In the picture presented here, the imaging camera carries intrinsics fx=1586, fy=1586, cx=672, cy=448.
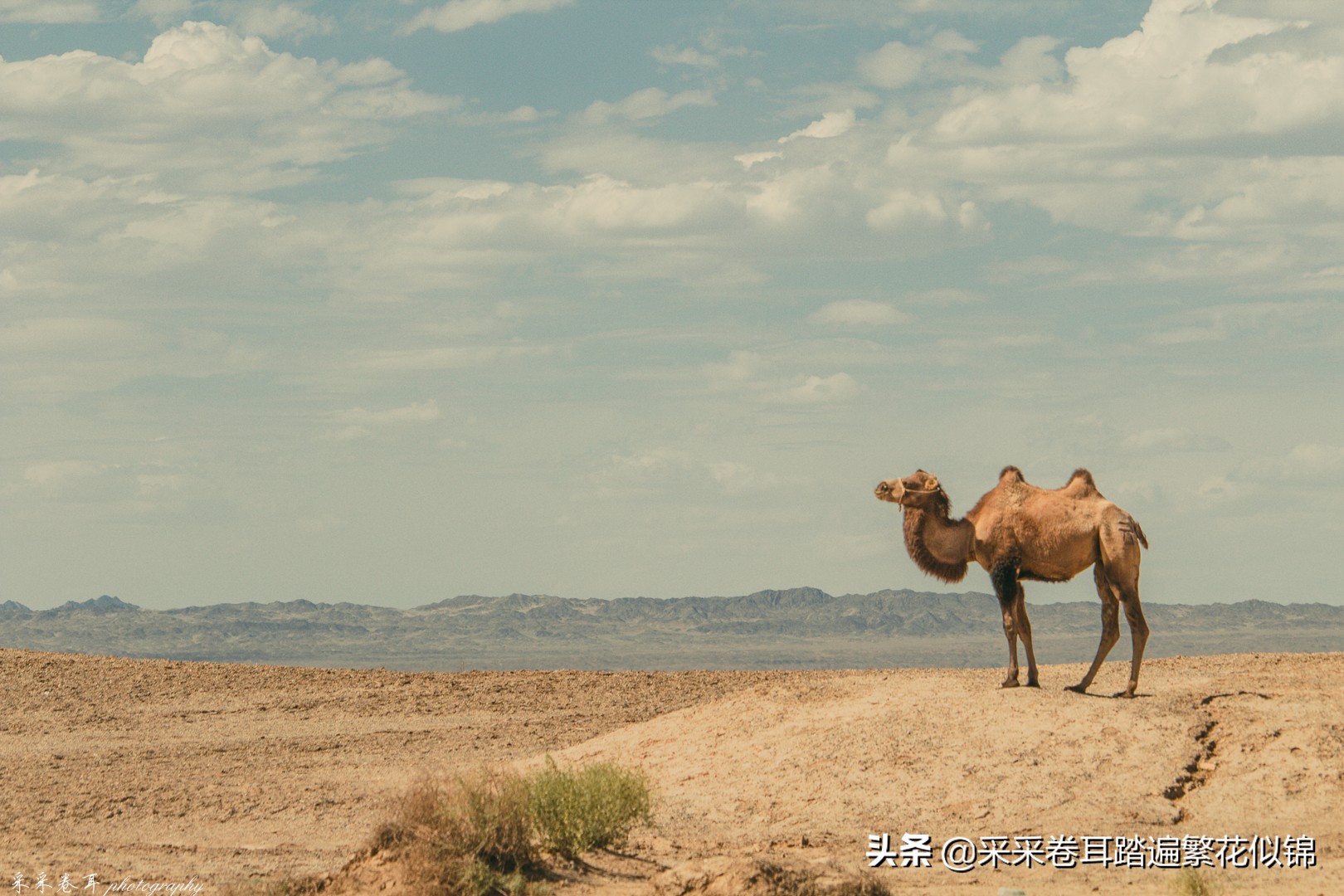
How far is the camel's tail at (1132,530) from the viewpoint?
16989 mm

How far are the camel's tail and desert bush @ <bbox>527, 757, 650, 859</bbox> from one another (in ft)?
21.6

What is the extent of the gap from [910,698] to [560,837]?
5.73 meters

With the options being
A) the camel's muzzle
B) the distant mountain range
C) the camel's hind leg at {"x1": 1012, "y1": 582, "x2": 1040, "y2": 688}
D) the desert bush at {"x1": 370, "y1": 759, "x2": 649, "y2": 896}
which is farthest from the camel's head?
the distant mountain range

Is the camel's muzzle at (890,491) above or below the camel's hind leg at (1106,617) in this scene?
above

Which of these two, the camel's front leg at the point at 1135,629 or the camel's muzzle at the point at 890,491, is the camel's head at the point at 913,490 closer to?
the camel's muzzle at the point at 890,491

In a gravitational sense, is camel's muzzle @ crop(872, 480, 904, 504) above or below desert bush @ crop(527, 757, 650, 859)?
above

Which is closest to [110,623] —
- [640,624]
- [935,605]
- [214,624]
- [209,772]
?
[214,624]

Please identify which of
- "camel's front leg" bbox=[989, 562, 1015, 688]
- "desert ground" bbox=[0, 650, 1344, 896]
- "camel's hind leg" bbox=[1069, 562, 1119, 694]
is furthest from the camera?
"camel's front leg" bbox=[989, 562, 1015, 688]

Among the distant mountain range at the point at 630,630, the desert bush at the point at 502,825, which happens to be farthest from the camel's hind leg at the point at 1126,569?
the distant mountain range at the point at 630,630

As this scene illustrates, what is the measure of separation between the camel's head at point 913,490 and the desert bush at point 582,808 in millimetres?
6252

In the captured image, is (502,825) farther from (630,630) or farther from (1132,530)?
(630,630)

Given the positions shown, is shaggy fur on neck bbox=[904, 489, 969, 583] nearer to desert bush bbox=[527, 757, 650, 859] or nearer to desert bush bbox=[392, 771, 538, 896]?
desert bush bbox=[527, 757, 650, 859]

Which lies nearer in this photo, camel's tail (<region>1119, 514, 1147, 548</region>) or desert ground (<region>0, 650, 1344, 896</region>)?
desert ground (<region>0, 650, 1344, 896</region>)

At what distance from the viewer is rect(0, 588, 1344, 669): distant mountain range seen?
409ft
